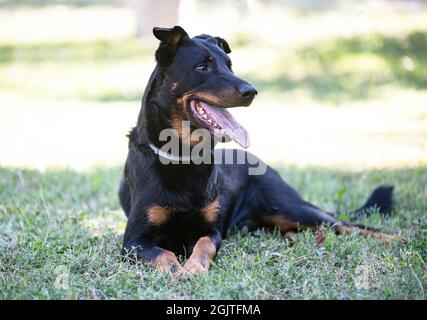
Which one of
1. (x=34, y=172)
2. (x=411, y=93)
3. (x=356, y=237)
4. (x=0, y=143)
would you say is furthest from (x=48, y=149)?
(x=411, y=93)

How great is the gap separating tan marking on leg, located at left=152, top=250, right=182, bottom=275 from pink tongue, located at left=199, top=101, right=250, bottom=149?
0.95 metres

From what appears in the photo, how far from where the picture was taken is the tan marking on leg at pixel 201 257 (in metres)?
4.38

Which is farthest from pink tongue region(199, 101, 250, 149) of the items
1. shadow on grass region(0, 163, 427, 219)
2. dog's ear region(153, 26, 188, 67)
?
shadow on grass region(0, 163, 427, 219)

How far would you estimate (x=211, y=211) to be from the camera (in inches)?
194

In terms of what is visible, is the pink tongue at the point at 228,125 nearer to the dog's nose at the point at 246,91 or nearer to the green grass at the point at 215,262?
the dog's nose at the point at 246,91

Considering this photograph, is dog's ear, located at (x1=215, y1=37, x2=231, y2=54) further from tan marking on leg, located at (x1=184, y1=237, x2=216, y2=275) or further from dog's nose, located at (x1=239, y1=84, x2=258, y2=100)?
→ tan marking on leg, located at (x1=184, y1=237, x2=216, y2=275)

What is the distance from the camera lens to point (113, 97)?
39.4 feet

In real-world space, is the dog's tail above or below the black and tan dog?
below

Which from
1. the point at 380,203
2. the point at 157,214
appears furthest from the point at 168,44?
the point at 380,203

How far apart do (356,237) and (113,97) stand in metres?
7.62

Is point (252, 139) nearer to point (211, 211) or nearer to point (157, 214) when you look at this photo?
point (211, 211)

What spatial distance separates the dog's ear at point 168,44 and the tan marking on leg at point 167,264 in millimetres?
1401

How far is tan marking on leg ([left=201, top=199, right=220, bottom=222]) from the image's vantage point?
16.0 ft

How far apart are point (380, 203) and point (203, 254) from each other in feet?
7.63
